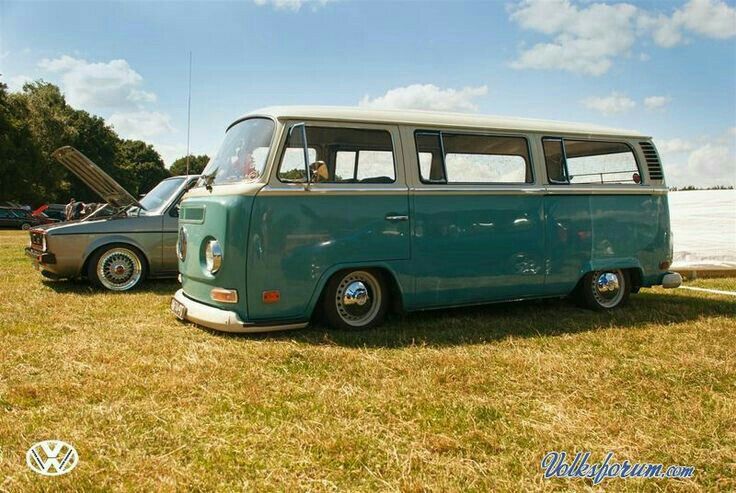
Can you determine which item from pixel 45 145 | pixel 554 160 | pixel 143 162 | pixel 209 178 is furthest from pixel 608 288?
pixel 143 162

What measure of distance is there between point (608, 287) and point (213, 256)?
14.9ft

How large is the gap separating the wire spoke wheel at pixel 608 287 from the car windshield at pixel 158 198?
615 centimetres

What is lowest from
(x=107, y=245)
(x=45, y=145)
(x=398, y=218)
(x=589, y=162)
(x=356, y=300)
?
(x=356, y=300)

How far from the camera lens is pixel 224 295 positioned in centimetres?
495

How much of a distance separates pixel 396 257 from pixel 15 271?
7.81 meters

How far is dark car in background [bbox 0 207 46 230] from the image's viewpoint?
29.4m

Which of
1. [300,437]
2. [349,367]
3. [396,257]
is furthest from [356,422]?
[396,257]

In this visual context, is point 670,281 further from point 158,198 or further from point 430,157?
point 158,198

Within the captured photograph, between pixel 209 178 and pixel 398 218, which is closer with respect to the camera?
pixel 398 218

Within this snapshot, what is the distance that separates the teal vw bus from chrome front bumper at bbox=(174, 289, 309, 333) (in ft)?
0.04

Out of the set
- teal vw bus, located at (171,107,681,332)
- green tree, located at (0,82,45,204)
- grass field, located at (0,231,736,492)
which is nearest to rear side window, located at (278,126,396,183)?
teal vw bus, located at (171,107,681,332)

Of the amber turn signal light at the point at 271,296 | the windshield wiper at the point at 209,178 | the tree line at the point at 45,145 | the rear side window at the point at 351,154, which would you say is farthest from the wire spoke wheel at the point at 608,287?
the tree line at the point at 45,145

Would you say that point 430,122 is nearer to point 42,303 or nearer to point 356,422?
point 356,422

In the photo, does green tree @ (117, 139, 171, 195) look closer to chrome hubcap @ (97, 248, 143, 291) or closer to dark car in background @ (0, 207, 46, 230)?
dark car in background @ (0, 207, 46, 230)
